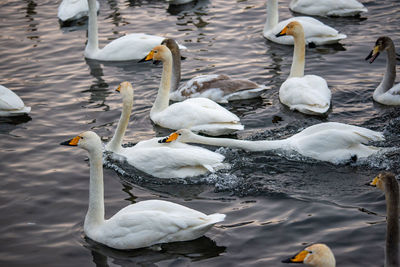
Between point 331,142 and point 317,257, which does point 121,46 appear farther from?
point 317,257

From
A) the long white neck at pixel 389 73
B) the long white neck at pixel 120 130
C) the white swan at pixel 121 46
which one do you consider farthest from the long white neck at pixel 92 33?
the long white neck at pixel 389 73

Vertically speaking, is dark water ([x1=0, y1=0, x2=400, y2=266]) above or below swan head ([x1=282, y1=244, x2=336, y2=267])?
below

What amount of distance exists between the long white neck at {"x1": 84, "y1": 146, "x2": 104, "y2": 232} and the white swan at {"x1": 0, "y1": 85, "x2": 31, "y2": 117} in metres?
3.98

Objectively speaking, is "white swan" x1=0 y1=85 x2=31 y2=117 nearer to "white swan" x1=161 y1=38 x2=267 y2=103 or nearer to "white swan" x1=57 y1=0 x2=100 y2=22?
"white swan" x1=161 y1=38 x2=267 y2=103

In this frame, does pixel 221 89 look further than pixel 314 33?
No

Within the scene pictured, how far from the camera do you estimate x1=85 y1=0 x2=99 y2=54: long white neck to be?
13766 mm

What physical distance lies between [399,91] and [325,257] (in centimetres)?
602

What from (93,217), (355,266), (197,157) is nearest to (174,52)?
(197,157)

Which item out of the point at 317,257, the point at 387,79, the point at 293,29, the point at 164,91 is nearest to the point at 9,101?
the point at 164,91

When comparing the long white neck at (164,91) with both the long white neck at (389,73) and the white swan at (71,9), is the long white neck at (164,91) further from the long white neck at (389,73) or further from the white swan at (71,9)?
the white swan at (71,9)

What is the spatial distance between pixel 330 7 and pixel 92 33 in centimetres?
546

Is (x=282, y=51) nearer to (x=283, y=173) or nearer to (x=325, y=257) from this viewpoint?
(x=283, y=173)

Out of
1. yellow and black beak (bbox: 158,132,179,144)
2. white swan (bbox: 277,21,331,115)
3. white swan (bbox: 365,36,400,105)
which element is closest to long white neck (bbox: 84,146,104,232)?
yellow and black beak (bbox: 158,132,179,144)

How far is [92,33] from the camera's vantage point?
13812 millimetres
